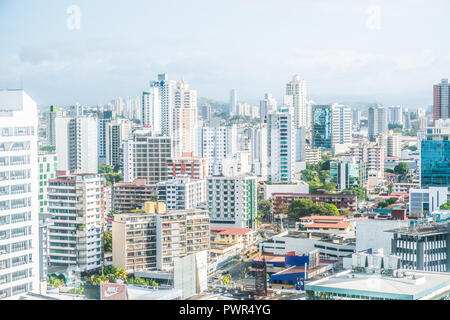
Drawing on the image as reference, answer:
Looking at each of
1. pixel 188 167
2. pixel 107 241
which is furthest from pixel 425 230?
pixel 188 167

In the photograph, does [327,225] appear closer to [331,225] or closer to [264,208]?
[331,225]

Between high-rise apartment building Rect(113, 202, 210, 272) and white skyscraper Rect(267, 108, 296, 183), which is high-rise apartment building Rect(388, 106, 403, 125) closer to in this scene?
white skyscraper Rect(267, 108, 296, 183)

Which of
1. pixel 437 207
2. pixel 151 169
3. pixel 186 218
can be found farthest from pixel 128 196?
pixel 437 207


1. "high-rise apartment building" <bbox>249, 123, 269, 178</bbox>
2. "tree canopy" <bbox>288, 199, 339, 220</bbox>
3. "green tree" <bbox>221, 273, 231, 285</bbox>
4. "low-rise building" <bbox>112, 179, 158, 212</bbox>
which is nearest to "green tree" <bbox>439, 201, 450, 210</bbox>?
"tree canopy" <bbox>288, 199, 339, 220</bbox>

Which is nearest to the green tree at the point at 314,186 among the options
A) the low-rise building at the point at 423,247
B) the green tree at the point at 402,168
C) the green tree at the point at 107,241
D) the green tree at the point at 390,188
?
the green tree at the point at 390,188

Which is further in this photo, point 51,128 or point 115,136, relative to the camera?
point 115,136
